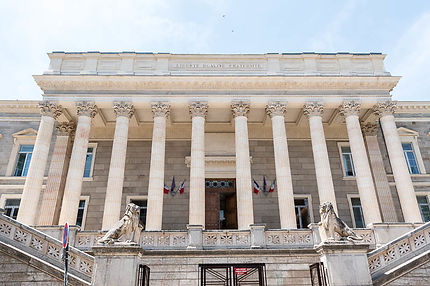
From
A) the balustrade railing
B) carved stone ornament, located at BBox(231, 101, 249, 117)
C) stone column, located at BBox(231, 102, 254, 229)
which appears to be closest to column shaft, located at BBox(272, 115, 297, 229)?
stone column, located at BBox(231, 102, 254, 229)

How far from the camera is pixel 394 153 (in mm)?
23547

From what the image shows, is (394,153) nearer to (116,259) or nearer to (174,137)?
(174,137)

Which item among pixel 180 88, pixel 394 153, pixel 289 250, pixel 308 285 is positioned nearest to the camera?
pixel 308 285

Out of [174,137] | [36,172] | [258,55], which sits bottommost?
[36,172]

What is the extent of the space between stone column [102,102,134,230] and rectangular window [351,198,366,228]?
53.2 ft

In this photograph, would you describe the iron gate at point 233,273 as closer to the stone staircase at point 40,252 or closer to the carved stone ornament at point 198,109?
the stone staircase at point 40,252

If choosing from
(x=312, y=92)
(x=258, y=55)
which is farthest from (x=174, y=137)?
(x=312, y=92)

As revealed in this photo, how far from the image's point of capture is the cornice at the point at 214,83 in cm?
2503

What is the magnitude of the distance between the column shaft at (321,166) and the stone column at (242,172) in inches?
169

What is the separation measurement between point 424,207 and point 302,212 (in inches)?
369

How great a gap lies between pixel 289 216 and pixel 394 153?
8.28 m

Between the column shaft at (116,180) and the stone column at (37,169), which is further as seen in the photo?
the stone column at (37,169)

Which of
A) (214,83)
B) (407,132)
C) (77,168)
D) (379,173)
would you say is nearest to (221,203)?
(214,83)

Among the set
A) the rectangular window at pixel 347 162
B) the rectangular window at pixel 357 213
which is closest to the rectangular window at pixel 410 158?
the rectangular window at pixel 347 162
